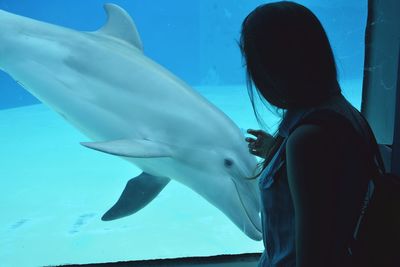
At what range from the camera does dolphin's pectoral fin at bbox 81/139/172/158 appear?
10.0 feet

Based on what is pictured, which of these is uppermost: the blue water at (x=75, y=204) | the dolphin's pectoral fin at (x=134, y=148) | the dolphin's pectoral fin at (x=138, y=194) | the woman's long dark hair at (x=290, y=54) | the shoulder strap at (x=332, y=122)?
the woman's long dark hair at (x=290, y=54)

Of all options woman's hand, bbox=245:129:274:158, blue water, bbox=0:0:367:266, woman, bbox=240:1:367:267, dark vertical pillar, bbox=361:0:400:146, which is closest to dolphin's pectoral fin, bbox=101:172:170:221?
blue water, bbox=0:0:367:266

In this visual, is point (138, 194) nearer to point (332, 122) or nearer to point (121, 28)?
point (121, 28)

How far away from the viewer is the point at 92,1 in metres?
16.0

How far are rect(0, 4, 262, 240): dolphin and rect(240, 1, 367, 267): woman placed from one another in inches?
71.2

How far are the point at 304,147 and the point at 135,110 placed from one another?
2.42m

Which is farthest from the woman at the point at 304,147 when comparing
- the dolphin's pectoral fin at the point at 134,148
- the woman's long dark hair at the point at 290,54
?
the dolphin's pectoral fin at the point at 134,148

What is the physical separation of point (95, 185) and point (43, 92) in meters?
2.38

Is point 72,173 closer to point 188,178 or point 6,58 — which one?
point 6,58

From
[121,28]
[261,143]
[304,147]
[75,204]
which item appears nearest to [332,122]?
[304,147]

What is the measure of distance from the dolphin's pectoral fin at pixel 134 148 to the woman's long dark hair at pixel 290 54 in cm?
190

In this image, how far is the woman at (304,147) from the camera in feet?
3.90

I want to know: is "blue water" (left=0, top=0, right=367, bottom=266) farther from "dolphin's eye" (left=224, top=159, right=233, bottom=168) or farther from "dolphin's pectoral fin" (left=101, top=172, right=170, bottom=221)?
"dolphin's eye" (left=224, top=159, right=233, bottom=168)

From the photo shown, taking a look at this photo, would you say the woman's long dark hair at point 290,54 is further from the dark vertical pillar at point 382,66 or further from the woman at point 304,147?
the dark vertical pillar at point 382,66
